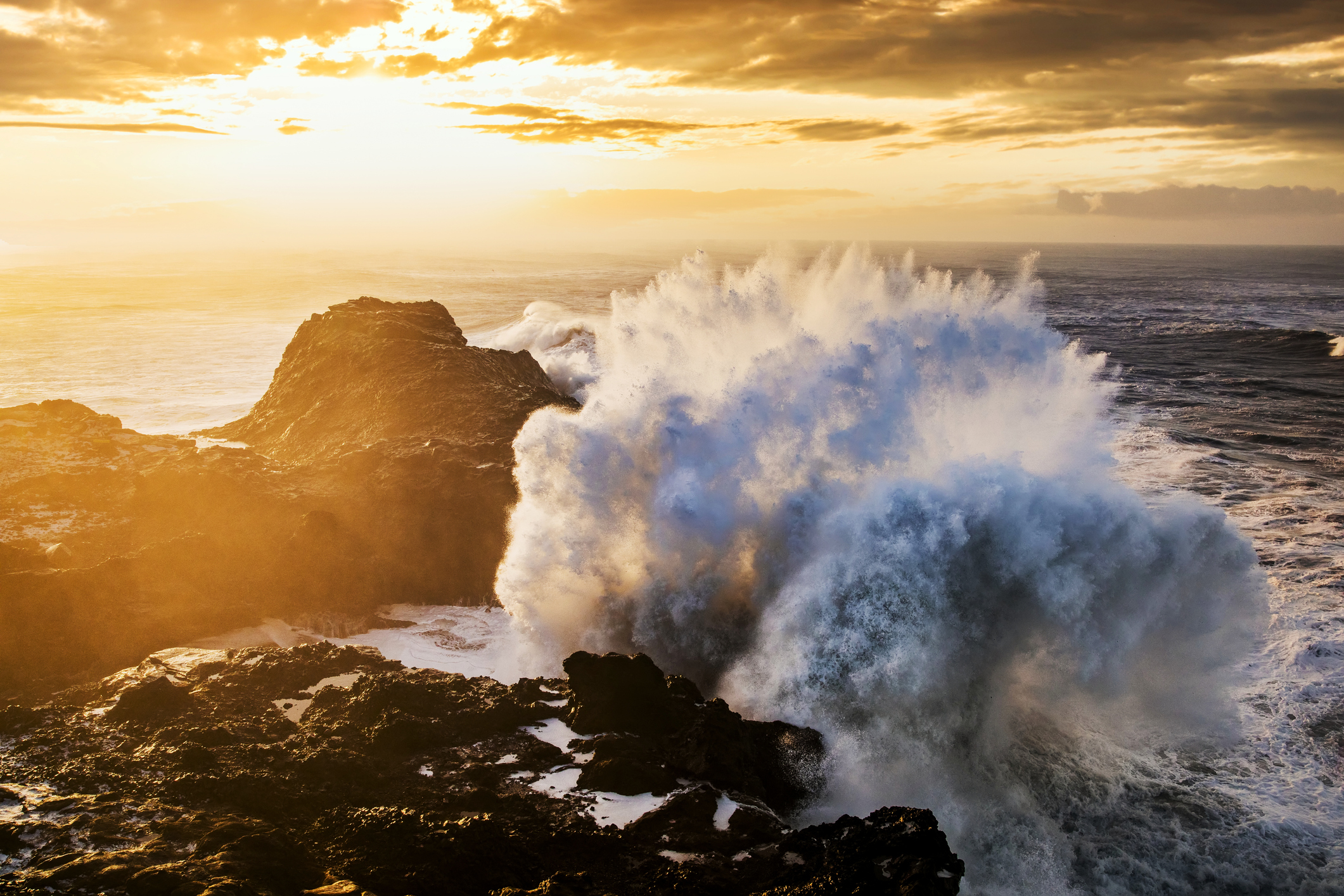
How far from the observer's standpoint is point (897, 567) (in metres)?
10.5

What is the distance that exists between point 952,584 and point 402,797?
6.93m

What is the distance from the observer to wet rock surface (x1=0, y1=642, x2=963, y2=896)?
6.24 m

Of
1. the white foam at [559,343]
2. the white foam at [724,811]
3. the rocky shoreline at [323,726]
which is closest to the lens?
the rocky shoreline at [323,726]

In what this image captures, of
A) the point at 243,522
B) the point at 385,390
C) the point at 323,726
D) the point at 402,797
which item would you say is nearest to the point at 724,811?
the point at 402,797

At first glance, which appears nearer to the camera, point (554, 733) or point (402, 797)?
point (402, 797)

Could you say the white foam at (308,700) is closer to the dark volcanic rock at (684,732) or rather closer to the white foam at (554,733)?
the white foam at (554,733)

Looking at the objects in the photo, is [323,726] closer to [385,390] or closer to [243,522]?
[243,522]

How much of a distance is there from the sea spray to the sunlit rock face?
2.19 m

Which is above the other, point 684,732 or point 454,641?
point 684,732

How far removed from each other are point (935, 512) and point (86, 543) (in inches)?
478

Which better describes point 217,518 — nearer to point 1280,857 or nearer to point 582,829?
point 582,829

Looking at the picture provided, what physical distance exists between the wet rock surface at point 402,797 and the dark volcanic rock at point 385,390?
7.68 metres

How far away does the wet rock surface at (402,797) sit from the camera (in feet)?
20.5

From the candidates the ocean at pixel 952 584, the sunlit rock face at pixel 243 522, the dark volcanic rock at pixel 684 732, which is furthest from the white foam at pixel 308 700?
the sunlit rock face at pixel 243 522
